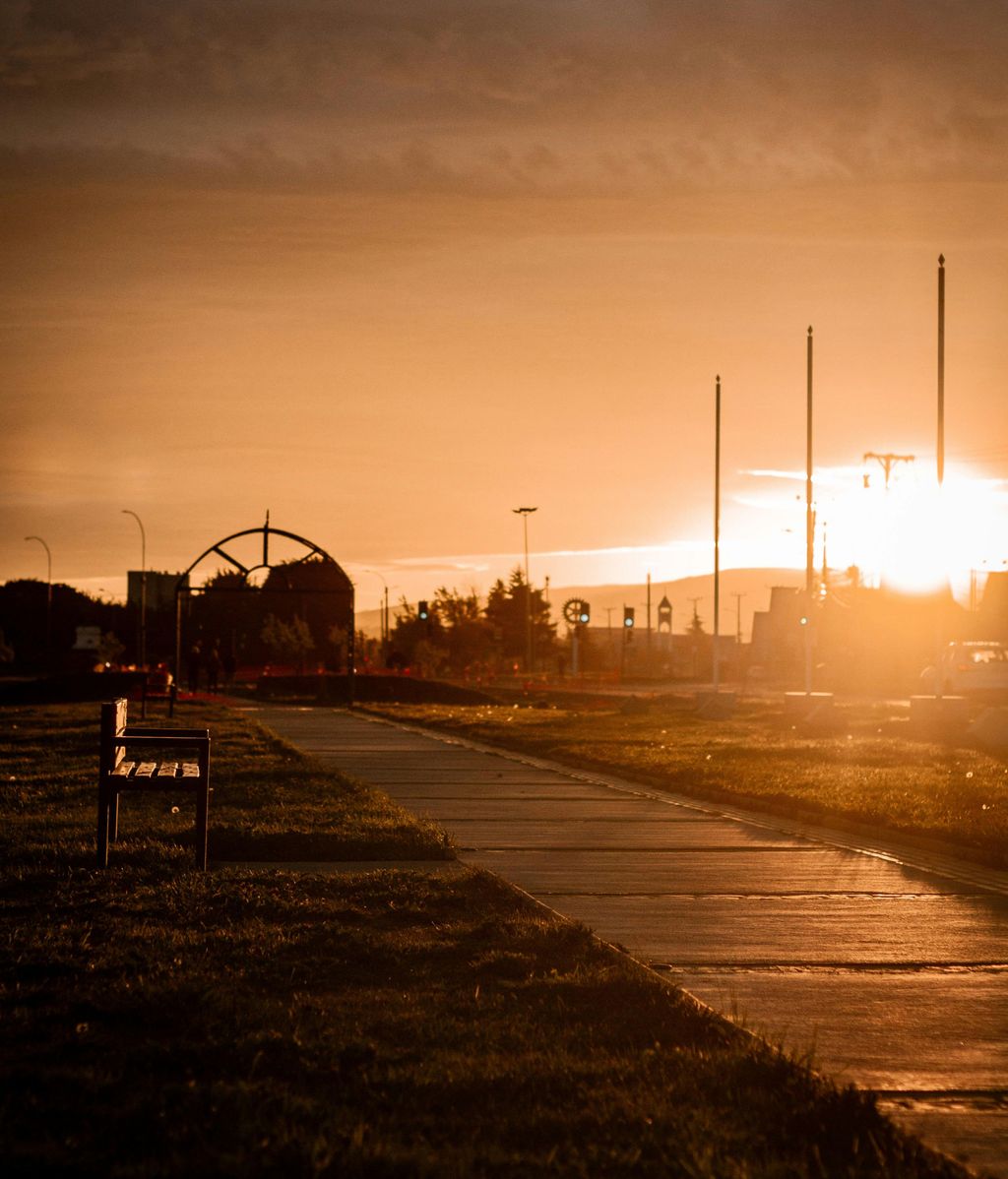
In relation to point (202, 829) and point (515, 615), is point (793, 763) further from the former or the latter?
point (515, 615)

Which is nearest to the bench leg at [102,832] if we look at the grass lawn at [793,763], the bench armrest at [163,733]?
the bench armrest at [163,733]

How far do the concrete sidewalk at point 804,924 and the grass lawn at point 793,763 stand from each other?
598 mm

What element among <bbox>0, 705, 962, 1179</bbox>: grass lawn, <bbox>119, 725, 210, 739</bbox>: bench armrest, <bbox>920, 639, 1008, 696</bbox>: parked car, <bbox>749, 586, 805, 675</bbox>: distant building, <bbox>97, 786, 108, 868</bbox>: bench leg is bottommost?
<bbox>0, 705, 962, 1179</bbox>: grass lawn

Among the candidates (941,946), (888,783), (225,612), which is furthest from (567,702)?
(225,612)

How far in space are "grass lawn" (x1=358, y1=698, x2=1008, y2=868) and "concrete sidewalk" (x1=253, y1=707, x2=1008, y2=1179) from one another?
598 mm

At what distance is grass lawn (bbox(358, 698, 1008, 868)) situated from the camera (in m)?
14.1

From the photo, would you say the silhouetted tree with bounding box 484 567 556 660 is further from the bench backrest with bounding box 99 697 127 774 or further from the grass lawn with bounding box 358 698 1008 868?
the bench backrest with bounding box 99 697 127 774

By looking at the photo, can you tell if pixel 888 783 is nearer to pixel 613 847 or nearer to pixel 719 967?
pixel 613 847

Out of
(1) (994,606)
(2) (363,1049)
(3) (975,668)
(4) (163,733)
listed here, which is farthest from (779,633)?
(2) (363,1049)

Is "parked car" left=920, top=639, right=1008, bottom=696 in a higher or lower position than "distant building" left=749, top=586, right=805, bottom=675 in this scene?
lower

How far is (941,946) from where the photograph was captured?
8.16 meters

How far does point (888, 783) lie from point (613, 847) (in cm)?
649

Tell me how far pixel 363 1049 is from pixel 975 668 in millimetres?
37460

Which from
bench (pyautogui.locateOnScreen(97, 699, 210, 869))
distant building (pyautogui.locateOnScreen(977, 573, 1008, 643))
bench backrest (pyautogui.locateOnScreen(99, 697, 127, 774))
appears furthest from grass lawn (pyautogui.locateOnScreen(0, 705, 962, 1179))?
distant building (pyautogui.locateOnScreen(977, 573, 1008, 643))
